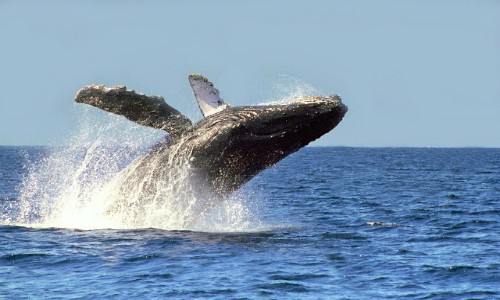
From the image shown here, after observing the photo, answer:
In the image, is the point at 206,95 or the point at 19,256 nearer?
the point at 19,256

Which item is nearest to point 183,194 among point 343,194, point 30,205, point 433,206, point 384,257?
point 384,257

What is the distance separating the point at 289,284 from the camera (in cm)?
1211

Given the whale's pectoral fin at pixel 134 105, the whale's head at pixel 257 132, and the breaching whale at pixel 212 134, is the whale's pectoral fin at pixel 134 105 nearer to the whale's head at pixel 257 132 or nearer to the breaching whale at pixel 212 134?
the breaching whale at pixel 212 134

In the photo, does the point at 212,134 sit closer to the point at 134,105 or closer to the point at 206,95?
the point at 206,95

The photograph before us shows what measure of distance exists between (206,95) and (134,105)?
1438mm

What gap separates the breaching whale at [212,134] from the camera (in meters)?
14.6

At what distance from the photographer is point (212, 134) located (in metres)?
15.1

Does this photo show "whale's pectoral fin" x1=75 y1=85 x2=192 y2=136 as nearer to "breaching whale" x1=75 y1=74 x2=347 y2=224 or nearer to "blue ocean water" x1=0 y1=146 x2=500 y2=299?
"breaching whale" x1=75 y1=74 x2=347 y2=224

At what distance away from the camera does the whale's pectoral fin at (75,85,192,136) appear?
14531 mm

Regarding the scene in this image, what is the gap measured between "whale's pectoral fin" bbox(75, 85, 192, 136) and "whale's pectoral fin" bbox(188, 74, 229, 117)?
460mm

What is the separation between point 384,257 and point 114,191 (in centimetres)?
514

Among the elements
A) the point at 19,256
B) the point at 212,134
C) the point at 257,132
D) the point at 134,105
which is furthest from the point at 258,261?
the point at 19,256

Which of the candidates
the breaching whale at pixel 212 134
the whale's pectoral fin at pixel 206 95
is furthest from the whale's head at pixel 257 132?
the whale's pectoral fin at pixel 206 95

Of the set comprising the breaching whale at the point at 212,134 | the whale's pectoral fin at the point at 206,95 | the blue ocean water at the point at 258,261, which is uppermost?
the whale's pectoral fin at the point at 206,95
